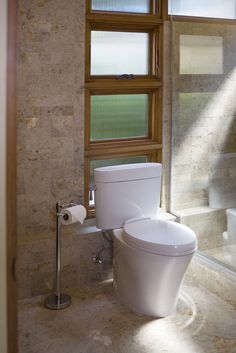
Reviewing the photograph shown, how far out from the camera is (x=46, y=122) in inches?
121

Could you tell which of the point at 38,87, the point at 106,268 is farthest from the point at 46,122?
Answer: the point at 106,268

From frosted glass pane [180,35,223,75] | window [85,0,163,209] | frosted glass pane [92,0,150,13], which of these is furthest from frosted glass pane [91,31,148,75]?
frosted glass pane [180,35,223,75]

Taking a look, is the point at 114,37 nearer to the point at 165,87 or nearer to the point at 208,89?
the point at 165,87

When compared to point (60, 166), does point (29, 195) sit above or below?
below

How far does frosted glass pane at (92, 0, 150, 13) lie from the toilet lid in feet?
4.89

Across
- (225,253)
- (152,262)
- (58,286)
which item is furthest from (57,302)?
(225,253)

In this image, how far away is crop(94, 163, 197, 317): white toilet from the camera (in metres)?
2.72

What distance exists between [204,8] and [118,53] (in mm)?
778

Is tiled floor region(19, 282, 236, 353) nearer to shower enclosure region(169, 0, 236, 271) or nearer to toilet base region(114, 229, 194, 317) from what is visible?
toilet base region(114, 229, 194, 317)

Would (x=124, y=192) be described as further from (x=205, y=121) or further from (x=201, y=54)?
(x=201, y=54)

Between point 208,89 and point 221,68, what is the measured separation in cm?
19

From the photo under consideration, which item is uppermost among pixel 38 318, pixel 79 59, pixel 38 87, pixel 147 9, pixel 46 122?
pixel 147 9

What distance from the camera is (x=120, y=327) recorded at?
2746mm

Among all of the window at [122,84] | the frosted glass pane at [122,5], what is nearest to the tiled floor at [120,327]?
the window at [122,84]
